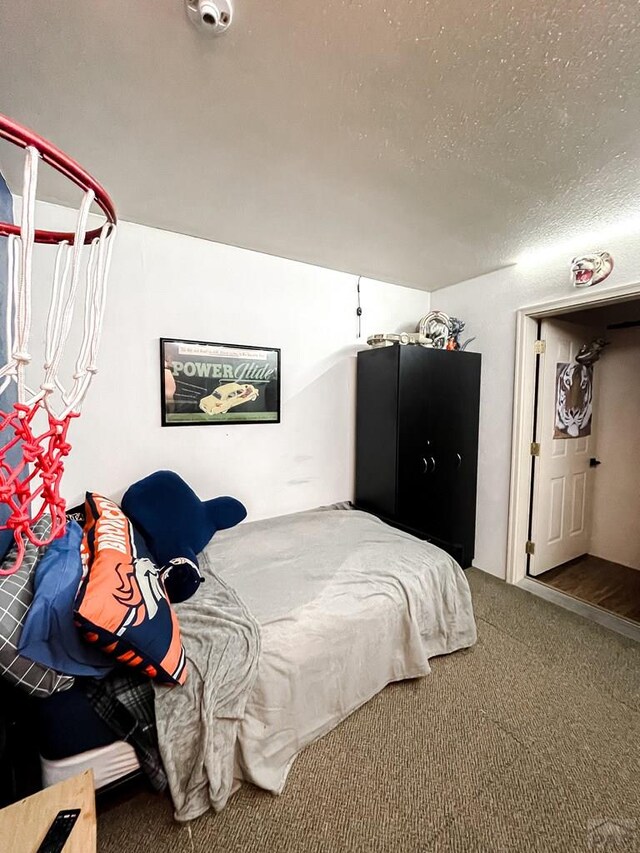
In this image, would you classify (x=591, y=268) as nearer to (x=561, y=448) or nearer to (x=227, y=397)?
(x=561, y=448)

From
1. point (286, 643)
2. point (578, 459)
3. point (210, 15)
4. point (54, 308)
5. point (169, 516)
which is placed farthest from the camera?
point (578, 459)

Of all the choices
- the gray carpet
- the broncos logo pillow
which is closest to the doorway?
the gray carpet

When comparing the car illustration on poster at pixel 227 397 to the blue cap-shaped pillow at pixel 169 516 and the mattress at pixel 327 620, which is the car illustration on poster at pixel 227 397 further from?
the mattress at pixel 327 620

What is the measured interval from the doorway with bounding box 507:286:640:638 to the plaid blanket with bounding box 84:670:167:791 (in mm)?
2590

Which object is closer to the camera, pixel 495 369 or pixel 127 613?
pixel 127 613

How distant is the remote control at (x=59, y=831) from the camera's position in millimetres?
735

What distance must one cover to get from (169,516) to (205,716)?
1108 millimetres

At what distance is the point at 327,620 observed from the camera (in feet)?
4.95

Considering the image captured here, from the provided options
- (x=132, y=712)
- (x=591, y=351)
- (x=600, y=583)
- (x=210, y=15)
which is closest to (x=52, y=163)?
(x=210, y=15)

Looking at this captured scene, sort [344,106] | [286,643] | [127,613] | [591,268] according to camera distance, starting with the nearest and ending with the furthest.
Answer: [127,613]
[344,106]
[286,643]
[591,268]

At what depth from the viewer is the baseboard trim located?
86.4 inches

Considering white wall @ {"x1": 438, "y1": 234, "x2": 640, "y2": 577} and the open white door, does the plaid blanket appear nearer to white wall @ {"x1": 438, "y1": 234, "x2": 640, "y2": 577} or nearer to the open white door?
white wall @ {"x1": 438, "y1": 234, "x2": 640, "y2": 577}

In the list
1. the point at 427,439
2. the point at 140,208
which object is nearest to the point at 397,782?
the point at 427,439

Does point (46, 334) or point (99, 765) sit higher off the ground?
point (46, 334)
